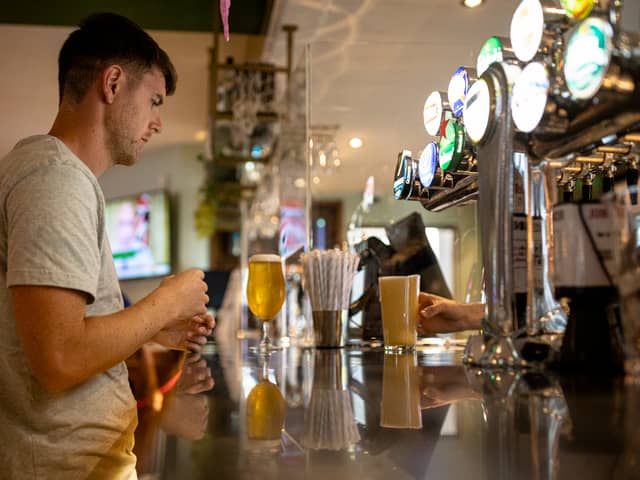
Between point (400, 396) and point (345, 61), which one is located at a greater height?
point (345, 61)

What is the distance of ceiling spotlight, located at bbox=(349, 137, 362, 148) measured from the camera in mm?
2046

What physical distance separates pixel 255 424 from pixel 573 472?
0.95 feet

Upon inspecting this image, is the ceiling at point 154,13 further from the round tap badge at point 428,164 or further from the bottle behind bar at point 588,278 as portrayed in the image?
the bottle behind bar at point 588,278

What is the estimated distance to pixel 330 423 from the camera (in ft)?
1.91

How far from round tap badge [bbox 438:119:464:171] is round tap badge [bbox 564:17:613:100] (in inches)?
14.0

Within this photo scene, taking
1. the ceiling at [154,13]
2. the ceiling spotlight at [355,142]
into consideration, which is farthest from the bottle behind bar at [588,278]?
the ceiling at [154,13]

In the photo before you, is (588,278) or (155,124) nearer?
(588,278)

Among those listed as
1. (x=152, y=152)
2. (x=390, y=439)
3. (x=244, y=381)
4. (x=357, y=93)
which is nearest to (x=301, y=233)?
(x=357, y=93)

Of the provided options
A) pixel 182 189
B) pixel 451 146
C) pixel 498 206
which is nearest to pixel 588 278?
pixel 498 206

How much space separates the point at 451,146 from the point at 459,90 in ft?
0.44

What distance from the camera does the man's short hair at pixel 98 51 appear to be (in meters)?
1.07

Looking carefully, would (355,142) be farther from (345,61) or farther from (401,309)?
(401,309)

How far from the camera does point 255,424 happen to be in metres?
0.59

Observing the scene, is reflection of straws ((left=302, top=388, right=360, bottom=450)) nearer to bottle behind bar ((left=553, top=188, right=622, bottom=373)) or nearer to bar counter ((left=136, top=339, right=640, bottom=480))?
bar counter ((left=136, top=339, right=640, bottom=480))
